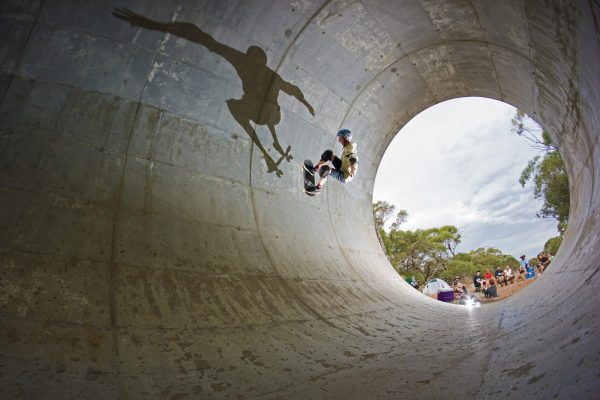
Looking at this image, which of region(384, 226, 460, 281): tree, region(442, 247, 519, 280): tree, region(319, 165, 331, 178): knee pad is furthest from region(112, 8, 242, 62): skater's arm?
region(442, 247, 519, 280): tree

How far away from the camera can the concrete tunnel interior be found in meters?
2.41

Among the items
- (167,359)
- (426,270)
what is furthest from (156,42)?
(426,270)

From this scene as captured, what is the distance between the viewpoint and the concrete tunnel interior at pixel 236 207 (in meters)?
2.41

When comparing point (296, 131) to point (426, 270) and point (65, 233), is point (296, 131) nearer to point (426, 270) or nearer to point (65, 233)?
point (65, 233)

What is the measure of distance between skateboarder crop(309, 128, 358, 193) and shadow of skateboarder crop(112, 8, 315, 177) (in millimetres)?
733

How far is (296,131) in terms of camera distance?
22.3 ft

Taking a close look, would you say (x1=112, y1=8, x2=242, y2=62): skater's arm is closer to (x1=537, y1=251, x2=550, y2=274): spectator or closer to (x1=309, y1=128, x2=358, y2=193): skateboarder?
(x1=309, y1=128, x2=358, y2=193): skateboarder

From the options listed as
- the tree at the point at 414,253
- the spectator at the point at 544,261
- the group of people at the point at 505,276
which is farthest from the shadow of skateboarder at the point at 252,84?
the tree at the point at 414,253

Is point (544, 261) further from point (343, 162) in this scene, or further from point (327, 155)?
point (327, 155)

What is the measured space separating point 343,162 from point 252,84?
8.02ft

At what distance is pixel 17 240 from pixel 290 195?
4.17m

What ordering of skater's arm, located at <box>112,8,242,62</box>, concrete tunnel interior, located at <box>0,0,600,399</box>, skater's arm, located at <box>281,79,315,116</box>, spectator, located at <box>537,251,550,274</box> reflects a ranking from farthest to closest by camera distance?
spectator, located at <box>537,251,550,274</box>, skater's arm, located at <box>281,79,315,116</box>, skater's arm, located at <box>112,8,242,62</box>, concrete tunnel interior, located at <box>0,0,600,399</box>

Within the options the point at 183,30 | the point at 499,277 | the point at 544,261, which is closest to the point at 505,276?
the point at 499,277

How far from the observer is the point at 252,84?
575cm
